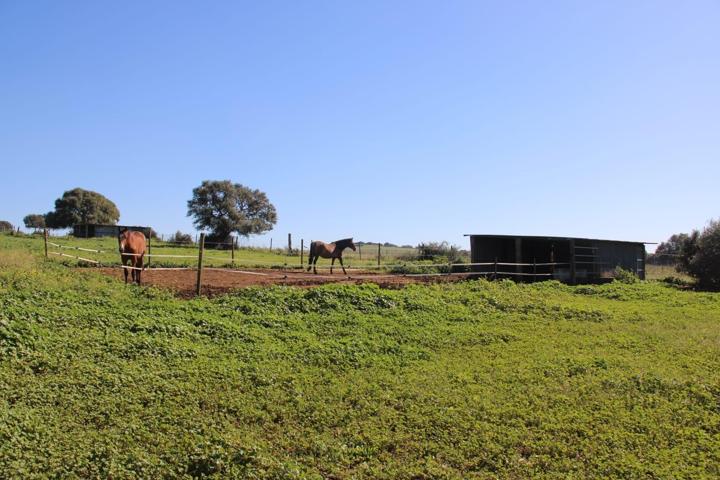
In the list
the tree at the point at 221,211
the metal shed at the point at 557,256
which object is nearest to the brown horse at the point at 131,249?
the metal shed at the point at 557,256

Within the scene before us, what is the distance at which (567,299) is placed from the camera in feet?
48.0

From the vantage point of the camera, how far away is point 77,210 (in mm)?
57625

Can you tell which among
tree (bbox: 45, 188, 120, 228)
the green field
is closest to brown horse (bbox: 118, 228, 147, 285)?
the green field

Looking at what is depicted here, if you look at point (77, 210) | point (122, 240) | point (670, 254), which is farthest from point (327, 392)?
point (77, 210)

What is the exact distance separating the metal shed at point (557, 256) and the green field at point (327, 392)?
443 inches

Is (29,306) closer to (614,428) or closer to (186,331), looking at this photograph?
(186,331)

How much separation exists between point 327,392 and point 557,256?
63.2 feet

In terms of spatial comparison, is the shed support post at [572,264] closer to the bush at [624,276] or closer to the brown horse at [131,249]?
the bush at [624,276]

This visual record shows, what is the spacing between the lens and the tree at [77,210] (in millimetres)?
57344

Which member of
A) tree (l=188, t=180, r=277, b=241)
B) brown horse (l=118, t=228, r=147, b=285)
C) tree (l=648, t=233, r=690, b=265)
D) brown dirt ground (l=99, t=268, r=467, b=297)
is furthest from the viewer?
tree (l=188, t=180, r=277, b=241)

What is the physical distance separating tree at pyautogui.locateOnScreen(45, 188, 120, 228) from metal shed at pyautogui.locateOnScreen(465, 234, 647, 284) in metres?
49.6

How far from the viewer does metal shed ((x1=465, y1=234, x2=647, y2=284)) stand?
70.4 ft

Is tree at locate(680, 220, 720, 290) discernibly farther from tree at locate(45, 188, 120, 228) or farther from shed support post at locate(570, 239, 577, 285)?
tree at locate(45, 188, 120, 228)

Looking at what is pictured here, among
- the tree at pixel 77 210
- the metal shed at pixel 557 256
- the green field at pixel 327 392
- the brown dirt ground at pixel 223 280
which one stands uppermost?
the tree at pixel 77 210
